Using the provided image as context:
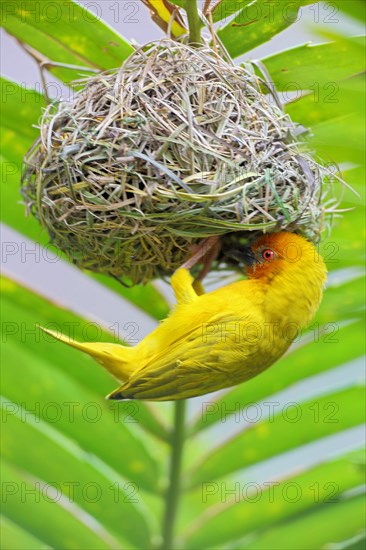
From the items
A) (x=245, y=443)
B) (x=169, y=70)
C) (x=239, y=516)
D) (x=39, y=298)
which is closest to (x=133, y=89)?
(x=169, y=70)

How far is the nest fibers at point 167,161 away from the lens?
1.59 m

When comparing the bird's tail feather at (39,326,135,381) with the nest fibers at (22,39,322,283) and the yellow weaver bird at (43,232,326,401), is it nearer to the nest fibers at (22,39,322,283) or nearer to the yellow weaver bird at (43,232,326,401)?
the yellow weaver bird at (43,232,326,401)

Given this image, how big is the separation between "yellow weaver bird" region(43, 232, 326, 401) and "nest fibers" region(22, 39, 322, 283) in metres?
0.12

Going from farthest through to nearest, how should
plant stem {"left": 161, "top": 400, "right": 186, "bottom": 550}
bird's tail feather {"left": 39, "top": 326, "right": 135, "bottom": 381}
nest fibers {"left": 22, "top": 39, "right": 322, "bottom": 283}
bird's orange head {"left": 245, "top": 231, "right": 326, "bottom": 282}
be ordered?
1. plant stem {"left": 161, "top": 400, "right": 186, "bottom": 550}
2. bird's tail feather {"left": 39, "top": 326, "right": 135, "bottom": 381}
3. bird's orange head {"left": 245, "top": 231, "right": 326, "bottom": 282}
4. nest fibers {"left": 22, "top": 39, "right": 322, "bottom": 283}

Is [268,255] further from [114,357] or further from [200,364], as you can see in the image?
[114,357]

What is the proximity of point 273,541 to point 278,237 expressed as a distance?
4.10ft

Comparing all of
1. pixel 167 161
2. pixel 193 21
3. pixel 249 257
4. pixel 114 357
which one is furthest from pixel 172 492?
pixel 193 21

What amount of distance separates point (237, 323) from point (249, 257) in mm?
185

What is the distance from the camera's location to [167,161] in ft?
5.24

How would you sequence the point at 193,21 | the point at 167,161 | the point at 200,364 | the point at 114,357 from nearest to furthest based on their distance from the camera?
1. the point at 167,161
2. the point at 193,21
3. the point at 200,364
4. the point at 114,357

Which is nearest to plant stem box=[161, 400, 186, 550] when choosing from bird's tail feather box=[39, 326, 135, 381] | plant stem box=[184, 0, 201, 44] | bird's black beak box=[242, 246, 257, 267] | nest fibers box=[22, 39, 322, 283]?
bird's tail feather box=[39, 326, 135, 381]

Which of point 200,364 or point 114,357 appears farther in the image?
point 114,357

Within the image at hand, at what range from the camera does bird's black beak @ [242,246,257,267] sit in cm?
188

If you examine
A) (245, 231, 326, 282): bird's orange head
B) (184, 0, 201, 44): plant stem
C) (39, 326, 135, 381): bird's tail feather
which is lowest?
(39, 326, 135, 381): bird's tail feather
